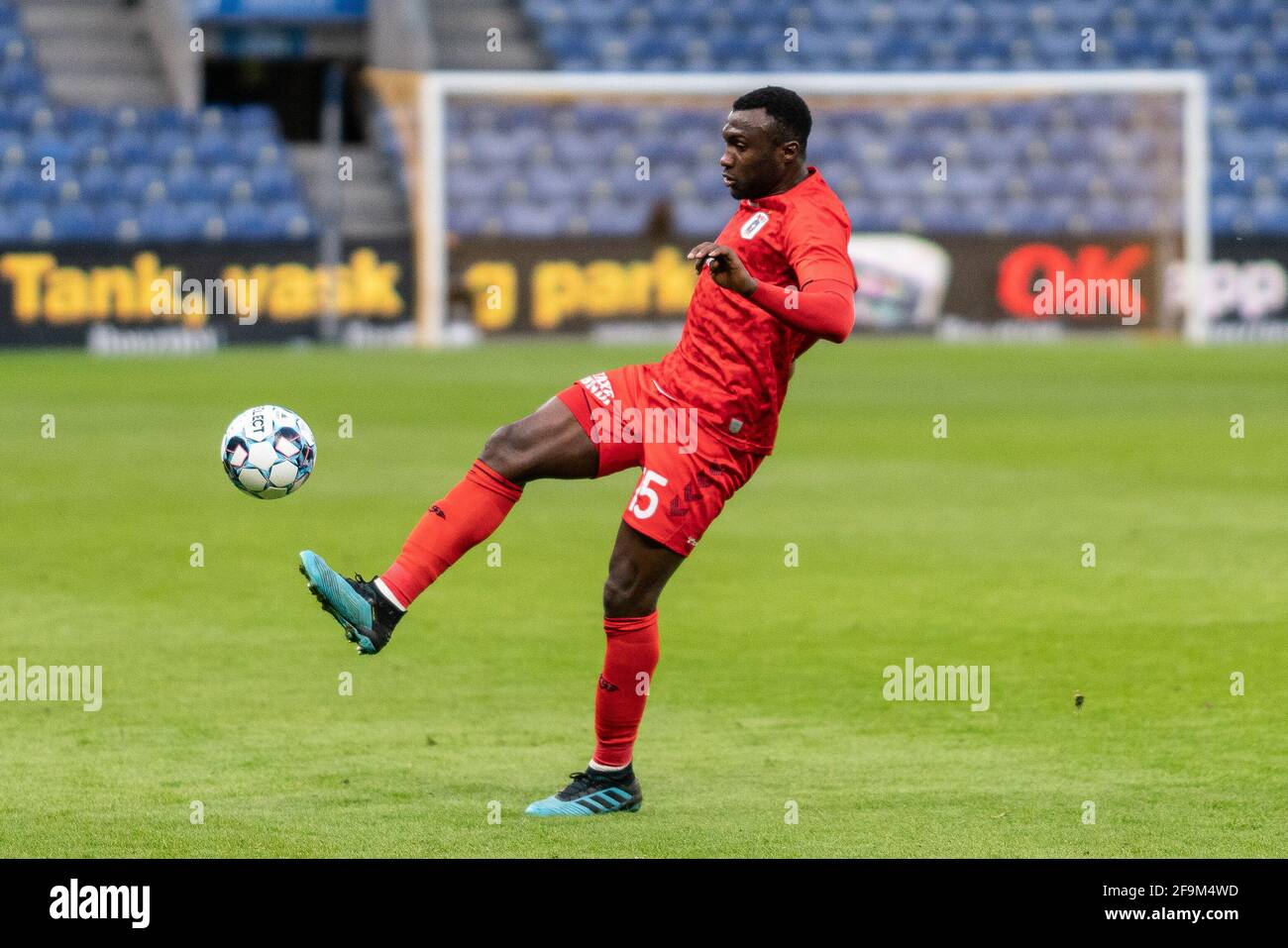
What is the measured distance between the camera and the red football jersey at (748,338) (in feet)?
20.3

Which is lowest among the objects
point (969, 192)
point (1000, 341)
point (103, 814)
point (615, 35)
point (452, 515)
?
point (103, 814)

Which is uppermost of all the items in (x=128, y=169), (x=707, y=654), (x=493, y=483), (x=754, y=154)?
(x=128, y=169)

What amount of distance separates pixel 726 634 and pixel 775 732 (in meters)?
1.98

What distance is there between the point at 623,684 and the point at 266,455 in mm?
1350

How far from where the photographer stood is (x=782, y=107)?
6129 mm

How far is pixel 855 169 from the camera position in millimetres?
33031

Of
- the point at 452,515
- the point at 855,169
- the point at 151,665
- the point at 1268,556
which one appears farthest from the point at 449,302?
the point at 452,515

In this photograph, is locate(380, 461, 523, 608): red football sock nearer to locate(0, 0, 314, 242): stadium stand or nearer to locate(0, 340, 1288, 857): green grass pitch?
locate(0, 340, 1288, 857): green grass pitch

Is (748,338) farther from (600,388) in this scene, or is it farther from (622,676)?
(622,676)

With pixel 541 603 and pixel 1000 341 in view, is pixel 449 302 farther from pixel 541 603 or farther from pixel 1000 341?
pixel 541 603

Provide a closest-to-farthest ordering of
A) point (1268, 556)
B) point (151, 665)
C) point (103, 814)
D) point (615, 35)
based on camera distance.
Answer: point (103, 814) → point (151, 665) → point (1268, 556) → point (615, 35)

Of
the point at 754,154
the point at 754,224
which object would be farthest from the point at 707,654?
the point at 754,154

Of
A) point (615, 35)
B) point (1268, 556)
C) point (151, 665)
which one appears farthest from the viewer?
point (615, 35)

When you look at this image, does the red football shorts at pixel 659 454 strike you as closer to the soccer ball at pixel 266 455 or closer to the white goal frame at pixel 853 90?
the soccer ball at pixel 266 455
